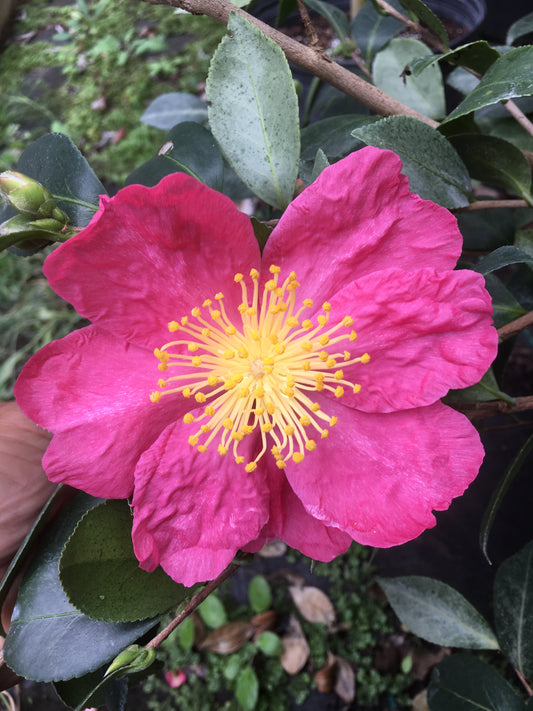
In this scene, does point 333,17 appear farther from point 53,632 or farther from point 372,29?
point 53,632

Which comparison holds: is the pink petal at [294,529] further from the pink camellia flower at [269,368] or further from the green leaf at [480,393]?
the green leaf at [480,393]

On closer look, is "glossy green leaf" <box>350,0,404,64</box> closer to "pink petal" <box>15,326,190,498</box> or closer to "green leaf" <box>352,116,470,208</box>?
"green leaf" <box>352,116,470,208</box>

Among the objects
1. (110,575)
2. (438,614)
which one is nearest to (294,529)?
(110,575)

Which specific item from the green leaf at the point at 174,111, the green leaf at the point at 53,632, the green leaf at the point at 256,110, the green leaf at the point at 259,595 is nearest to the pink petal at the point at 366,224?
the green leaf at the point at 256,110

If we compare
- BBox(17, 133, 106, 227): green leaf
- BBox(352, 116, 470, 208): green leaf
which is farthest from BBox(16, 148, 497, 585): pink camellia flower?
BBox(17, 133, 106, 227): green leaf

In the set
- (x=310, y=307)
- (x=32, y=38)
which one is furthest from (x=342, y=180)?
(x=32, y=38)

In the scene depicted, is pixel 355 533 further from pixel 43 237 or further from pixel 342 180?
pixel 43 237
